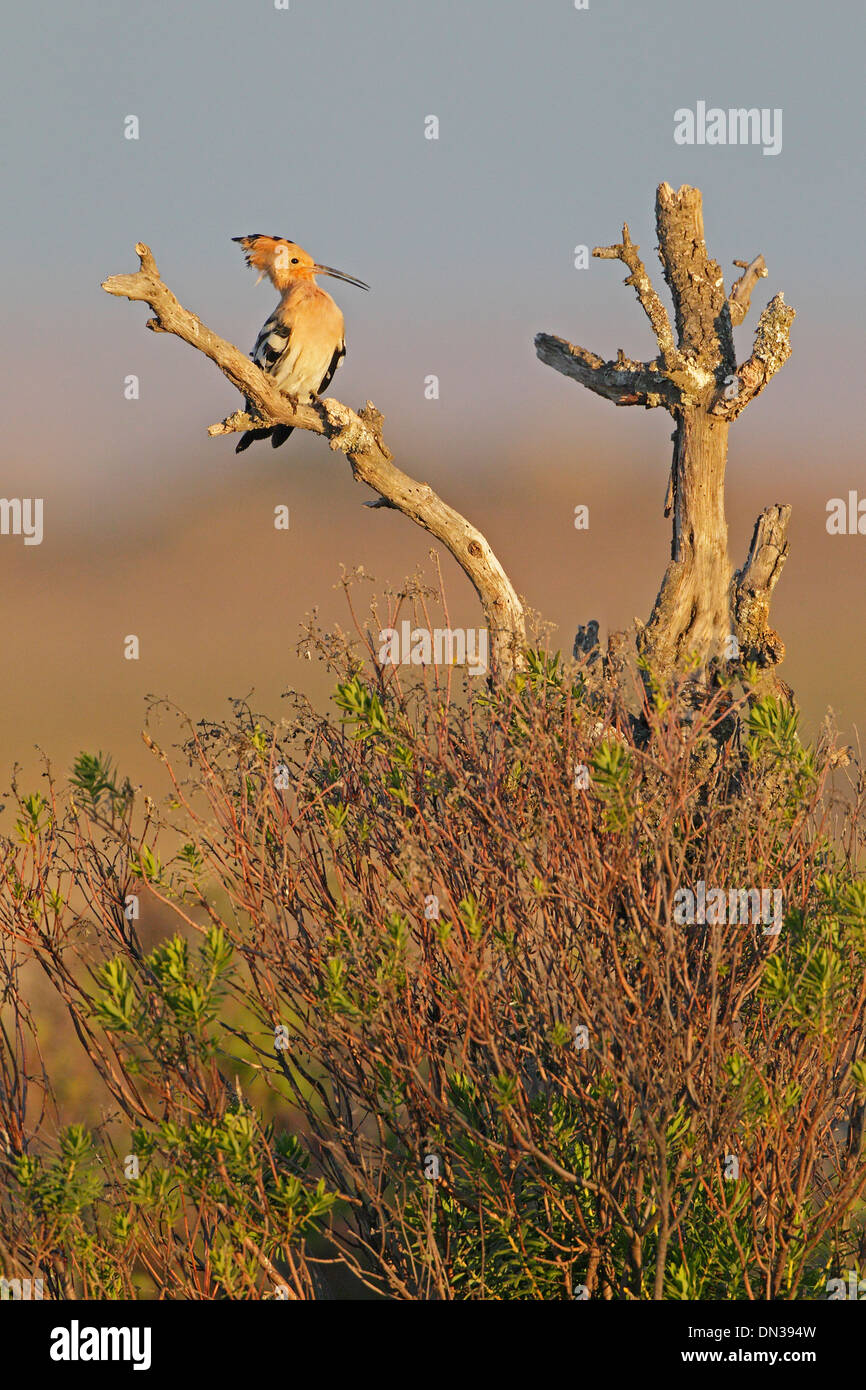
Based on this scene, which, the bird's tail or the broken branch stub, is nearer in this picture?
the broken branch stub

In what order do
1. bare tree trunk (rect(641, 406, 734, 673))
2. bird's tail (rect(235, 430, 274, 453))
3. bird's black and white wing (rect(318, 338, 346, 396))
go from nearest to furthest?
bare tree trunk (rect(641, 406, 734, 673)), bird's tail (rect(235, 430, 274, 453)), bird's black and white wing (rect(318, 338, 346, 396))

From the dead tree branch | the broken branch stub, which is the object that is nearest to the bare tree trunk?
the broken branch stub

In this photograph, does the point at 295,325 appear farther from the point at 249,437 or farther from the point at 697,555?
the point at 697,555

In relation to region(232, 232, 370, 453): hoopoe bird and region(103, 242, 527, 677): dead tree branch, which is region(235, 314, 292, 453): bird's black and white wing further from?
region(103, 242, 527, 677): dead tree branch

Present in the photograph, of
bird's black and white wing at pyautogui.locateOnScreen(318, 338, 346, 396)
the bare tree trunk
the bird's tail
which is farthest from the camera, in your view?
bird's black and white wing at pyautogui.locateOnScreen(318, 338, 346, 396)

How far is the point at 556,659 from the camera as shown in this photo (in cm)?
477

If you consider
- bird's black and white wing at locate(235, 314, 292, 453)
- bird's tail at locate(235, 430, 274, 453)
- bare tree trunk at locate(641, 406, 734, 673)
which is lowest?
bare tree trunk at locate(641, 406, 734, 673)

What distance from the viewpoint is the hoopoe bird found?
8781 millimetres

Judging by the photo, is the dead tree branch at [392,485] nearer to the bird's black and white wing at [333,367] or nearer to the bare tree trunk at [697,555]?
the bare tree trunk at [697,555]

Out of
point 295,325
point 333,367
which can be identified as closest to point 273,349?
point 295,325

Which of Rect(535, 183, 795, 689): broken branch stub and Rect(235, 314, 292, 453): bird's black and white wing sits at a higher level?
Rect(235, 314, 292, 453): bird's black and white wing
